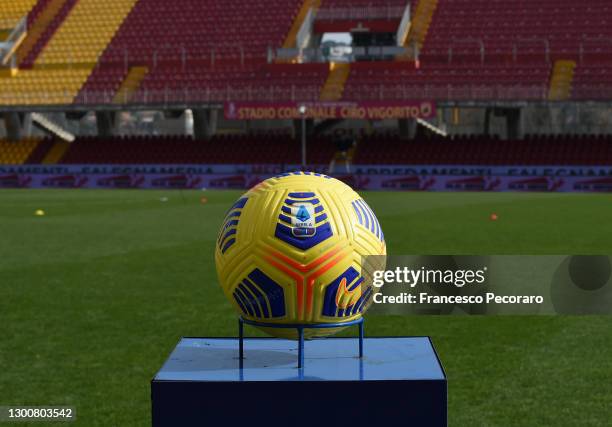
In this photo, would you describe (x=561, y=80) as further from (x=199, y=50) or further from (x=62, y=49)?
(x=62, y=49)

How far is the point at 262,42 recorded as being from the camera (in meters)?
51.5

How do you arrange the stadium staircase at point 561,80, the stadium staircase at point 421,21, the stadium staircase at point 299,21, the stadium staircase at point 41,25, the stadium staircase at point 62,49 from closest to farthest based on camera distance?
the stadium staircase at point 561,80, the stadium staircase at point 421,21, the stadium staircase at point 62,49, the stadium staircase at point 299,21, the stadium staircase at point 41,25

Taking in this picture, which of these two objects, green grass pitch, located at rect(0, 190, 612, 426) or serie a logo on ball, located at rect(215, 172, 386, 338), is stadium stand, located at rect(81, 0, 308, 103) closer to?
green grass pitch, located at rect(0, 190, 612, 426)

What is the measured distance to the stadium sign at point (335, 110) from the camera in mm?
44000

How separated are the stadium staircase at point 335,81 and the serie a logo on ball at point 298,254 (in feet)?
137

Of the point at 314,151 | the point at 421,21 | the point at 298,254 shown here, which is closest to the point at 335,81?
the point at 314,151

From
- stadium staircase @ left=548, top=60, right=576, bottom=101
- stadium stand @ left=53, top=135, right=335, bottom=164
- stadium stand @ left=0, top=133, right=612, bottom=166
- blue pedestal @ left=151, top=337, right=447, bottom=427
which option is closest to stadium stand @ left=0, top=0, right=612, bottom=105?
stadium staircase @ left=548, top=60, right=576, bottom=101

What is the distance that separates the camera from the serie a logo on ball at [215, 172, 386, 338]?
5094 mm

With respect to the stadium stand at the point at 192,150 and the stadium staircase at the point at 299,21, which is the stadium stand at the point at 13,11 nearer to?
the stadium stand at the point at 192,150

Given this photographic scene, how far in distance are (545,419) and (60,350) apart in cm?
456

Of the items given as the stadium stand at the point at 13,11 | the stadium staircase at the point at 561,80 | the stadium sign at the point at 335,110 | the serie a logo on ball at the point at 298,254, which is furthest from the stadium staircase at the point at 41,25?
the serie a logo on ball at the point at 298,254

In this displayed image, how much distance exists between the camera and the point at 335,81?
4803 cm

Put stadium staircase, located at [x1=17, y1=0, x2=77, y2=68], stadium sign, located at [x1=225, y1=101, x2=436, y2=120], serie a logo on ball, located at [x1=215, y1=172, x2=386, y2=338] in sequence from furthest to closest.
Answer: stadium staircase, located at [x1=17, y1=0, x2=77, y2=68] < stadium sign, located at [x1=225, y1=101, x2=436, y2=120] < serie a logo on ball, located at [x1=215, y1=172, x2=386, y2=338]

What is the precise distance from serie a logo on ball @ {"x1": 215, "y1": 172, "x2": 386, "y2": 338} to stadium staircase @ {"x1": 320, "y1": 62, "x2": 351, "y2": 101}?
4174cm
